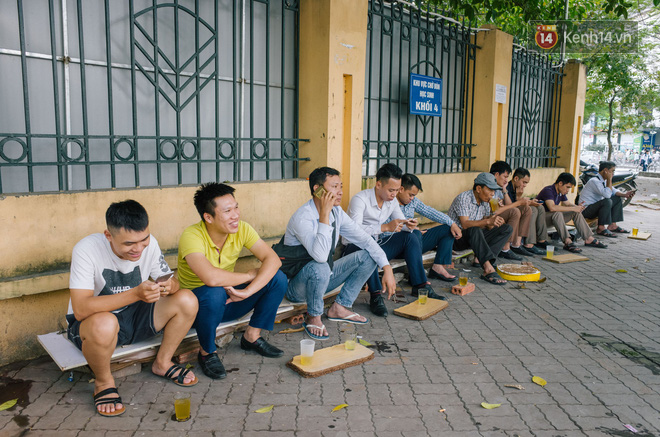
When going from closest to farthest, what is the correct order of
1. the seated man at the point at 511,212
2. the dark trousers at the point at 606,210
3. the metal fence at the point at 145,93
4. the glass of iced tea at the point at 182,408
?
1. the glass of iced tea at the point at 182,408
2. the metal fence at the point at 145,93
3. the seated man at the point at 511,212
4. the dark trousers at the point at 606,210

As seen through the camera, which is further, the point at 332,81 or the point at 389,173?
the point at 332,81

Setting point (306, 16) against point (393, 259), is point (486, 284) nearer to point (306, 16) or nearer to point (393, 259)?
point (393, 259)

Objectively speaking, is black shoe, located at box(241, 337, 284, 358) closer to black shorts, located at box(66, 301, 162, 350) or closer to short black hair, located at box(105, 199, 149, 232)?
black shorts, located at box(66, 301, 162, 350)

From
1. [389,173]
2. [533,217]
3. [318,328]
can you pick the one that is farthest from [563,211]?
[318,328]

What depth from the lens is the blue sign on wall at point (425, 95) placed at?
715 centimetres

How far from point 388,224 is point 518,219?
2.86m

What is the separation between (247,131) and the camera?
5.41m

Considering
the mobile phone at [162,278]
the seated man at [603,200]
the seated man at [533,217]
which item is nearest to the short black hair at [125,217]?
the mobile phone at [162,278]

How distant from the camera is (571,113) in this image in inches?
438

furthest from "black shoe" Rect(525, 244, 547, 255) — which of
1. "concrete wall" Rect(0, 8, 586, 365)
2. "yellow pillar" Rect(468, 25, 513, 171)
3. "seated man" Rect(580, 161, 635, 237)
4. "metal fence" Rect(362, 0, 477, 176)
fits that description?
"seated man" Rect(580, 161, 635, 237)

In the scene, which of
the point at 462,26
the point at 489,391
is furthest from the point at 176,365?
the point at 462,26

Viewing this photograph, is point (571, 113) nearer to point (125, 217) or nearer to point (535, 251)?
point (535, 251)

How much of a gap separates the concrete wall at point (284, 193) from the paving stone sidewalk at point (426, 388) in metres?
0.55

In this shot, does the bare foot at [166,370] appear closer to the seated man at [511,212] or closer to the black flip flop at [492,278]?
the black flip flop at [492,278]
